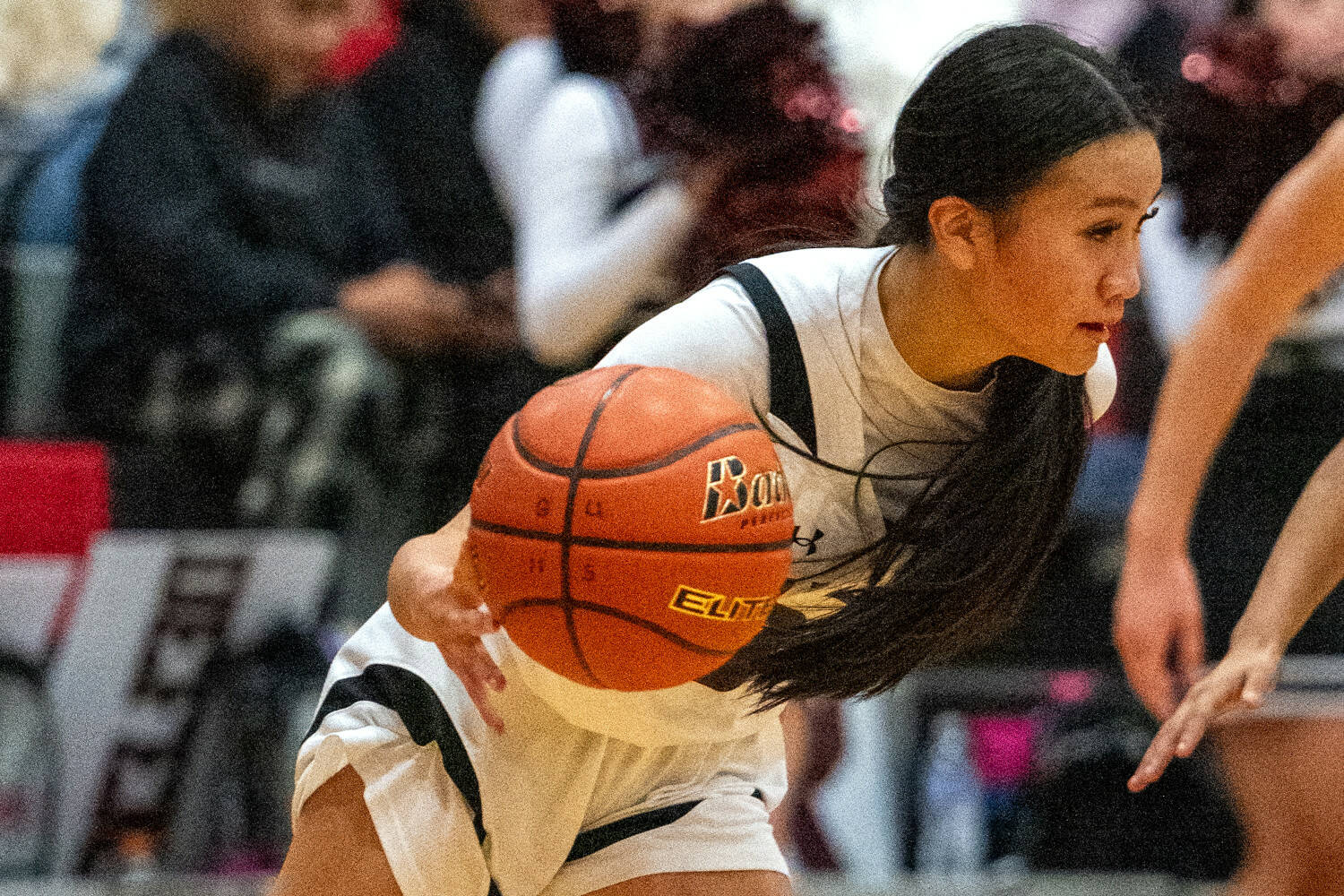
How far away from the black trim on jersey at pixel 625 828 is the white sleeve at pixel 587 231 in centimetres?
125

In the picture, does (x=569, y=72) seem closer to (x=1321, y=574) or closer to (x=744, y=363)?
(x=744, y=363)

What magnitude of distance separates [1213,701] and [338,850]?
109 centimetres

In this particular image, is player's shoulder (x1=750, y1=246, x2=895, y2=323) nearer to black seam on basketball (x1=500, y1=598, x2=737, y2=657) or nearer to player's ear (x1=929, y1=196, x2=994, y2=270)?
player's ear (x1=929, y1=196, x2=994, y2=270)

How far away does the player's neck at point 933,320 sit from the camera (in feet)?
6.18

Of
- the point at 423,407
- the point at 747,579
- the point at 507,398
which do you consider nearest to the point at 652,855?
the point at 747,579

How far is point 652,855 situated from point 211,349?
188 cm

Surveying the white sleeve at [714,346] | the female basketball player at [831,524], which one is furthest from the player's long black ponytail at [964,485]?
the white sleeve at [714,346]

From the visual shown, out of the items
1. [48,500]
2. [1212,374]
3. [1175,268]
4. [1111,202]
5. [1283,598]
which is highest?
[1111,202]

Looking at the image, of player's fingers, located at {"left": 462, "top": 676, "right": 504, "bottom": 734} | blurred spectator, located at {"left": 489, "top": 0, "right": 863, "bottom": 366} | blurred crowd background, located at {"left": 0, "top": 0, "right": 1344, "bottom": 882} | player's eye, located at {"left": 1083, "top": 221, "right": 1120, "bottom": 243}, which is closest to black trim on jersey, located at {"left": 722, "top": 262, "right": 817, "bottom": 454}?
player's eye, located at {"left": 1083, "top": 221, "right": 1120, "bottom": 243}

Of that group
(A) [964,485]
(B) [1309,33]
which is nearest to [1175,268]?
(B) [1309,33]

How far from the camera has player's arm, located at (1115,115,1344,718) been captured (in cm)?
245

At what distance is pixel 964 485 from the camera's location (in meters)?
1.98

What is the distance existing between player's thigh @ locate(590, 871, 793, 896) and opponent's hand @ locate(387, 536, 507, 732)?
39cm

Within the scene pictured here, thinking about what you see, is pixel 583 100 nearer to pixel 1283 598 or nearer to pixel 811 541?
pixel 811 541
